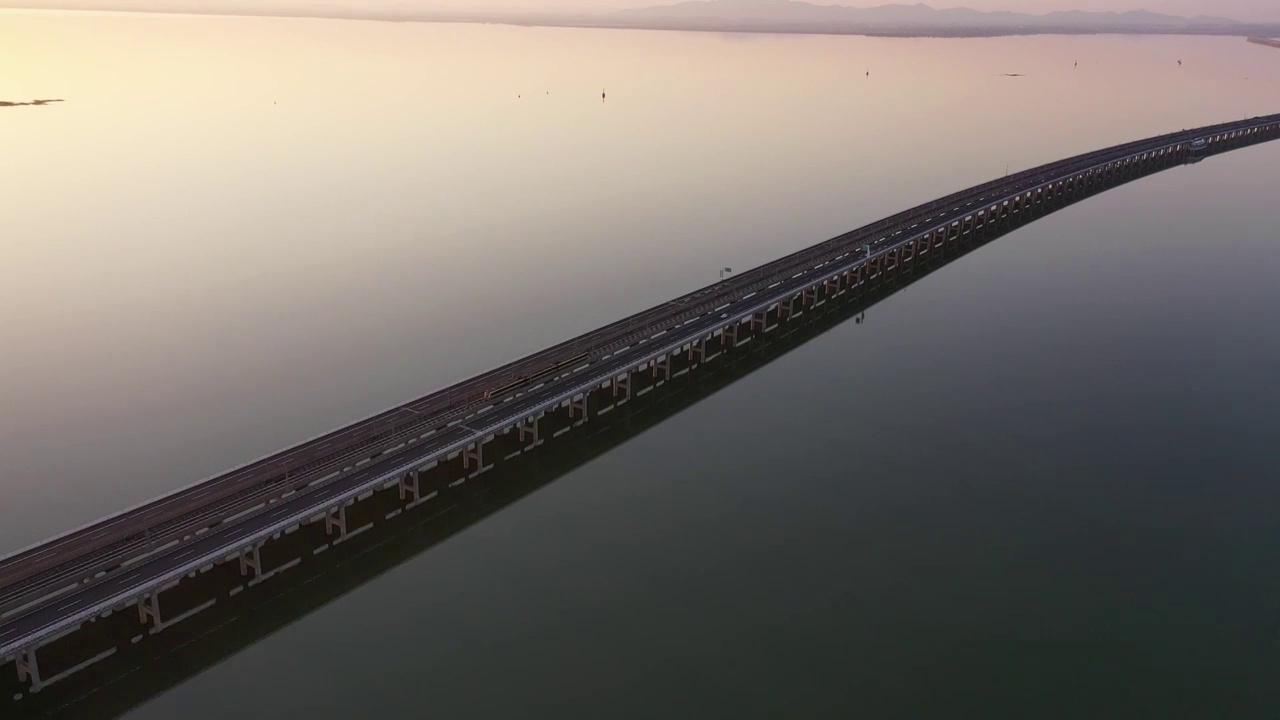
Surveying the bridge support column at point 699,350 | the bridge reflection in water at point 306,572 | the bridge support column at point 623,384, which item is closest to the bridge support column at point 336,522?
the bridge reflection in water at point 306,572

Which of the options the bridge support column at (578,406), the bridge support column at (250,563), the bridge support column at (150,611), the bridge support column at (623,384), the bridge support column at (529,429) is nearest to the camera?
the bridge support column at (150,611)

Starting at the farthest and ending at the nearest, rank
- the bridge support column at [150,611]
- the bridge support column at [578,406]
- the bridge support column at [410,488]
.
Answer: the bridge support column at [578,406] < the bridge support column at [410,488] < the bridge support column at [150,611]

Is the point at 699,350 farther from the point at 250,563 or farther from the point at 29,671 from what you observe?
the point at 29,671

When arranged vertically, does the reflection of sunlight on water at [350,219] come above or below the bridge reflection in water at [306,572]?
above

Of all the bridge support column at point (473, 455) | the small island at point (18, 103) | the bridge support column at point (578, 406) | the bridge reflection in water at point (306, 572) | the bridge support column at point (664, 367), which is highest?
the small island at point (18, 103)

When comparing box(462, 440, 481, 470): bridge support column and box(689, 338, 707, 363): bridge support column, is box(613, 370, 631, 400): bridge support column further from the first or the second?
box(462, 440, 481, 470): bridge support column

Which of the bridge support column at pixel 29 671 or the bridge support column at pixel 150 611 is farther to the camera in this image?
the bridge support column at pixel 150 611

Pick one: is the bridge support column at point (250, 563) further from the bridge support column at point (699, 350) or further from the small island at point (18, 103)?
the small island at point (18, 103)
